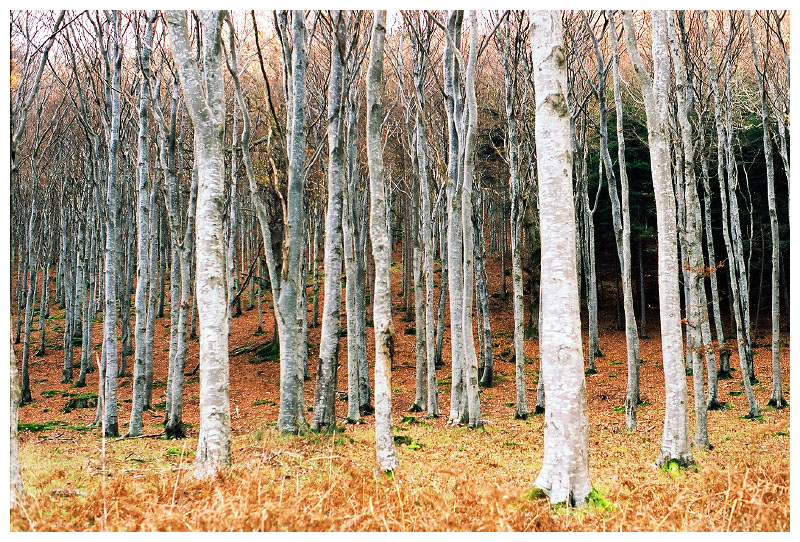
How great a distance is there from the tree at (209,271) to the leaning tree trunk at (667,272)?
4.78 metres

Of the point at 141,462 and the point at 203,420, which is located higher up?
the point at 203,420

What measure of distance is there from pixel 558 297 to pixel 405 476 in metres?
2.33

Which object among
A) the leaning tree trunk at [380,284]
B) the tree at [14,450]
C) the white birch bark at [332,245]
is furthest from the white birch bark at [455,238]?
the tree at [14,450]

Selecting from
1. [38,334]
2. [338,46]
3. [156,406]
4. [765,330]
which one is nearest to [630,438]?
[338,46]

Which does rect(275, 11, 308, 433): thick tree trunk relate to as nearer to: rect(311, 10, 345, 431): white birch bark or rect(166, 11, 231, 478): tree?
rect(311, 10, 345, 431): white birch bark

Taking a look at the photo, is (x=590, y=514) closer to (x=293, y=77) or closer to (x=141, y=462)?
(x=141, y=462)

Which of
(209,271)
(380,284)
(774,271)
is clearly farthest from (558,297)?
(774,271)

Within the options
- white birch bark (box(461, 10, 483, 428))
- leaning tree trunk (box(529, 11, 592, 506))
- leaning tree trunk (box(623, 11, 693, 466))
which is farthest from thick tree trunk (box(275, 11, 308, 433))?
leaning tree trunk (box(623, 11, 693, 466))

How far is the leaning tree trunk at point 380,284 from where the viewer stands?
18.6 ft

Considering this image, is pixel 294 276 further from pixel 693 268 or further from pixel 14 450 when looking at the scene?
pixel 693 268

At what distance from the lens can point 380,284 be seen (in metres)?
5.99

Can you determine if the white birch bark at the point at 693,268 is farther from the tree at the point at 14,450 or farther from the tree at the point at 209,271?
the tree at the point at 14,450

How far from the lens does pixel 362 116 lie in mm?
16406

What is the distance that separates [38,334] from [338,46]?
65.5 feet
